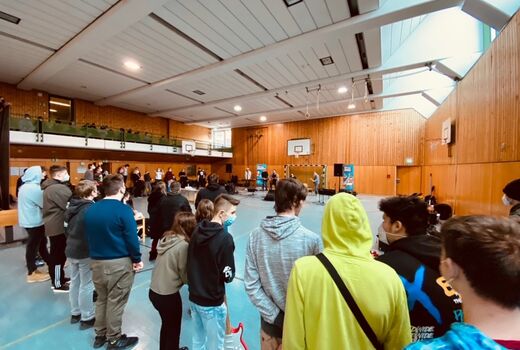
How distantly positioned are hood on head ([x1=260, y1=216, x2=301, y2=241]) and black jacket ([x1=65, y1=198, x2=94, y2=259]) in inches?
86.1

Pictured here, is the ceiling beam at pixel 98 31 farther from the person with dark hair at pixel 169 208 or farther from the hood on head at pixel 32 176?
the person with dark hair at pixel 169 208

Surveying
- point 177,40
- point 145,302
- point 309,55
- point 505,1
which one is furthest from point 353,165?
point 145,302

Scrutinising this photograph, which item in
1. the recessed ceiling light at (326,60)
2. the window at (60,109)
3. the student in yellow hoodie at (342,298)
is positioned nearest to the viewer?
the student in yellow hoodie at (342,298)

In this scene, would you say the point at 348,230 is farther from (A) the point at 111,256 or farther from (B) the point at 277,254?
(A) the point at 111,256

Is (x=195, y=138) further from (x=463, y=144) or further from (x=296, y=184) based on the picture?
(x=296, y=184)

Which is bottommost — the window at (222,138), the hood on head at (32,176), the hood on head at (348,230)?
the hood on head at (348,230)

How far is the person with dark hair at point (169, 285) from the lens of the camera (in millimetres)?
1738

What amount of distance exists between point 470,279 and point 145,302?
3296 mm

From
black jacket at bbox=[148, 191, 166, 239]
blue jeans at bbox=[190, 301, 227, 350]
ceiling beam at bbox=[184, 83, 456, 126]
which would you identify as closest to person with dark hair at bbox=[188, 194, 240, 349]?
blue jeans at bbox=[190, 301, 227, 350]

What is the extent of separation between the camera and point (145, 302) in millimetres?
2867

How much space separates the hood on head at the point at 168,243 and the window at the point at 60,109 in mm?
12890

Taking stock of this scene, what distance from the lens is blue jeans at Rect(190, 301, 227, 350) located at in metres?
1.65

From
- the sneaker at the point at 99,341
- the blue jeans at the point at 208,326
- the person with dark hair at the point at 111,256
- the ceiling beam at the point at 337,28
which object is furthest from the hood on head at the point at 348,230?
the ceiling beam at the point at 337,28

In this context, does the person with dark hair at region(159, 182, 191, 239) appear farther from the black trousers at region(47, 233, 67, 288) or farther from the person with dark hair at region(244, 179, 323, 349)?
the person with dark hair at region(244, 179, 323, 349)
